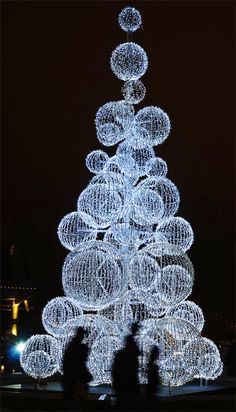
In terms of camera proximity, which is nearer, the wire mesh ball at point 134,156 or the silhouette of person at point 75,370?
the silhouette of person at point 75,370

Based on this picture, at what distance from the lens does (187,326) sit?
10836 mm

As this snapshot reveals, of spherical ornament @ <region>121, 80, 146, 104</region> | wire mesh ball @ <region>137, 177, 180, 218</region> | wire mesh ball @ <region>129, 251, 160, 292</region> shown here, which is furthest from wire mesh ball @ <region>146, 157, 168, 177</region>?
wire mesh ball @ <region>129, 251, 160, 292</region>

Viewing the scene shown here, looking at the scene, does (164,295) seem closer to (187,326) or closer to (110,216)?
(187,326)

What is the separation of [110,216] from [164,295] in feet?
4.48

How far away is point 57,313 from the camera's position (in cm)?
1167

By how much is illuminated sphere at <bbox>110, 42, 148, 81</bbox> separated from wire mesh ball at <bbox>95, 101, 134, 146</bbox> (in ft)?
1.60

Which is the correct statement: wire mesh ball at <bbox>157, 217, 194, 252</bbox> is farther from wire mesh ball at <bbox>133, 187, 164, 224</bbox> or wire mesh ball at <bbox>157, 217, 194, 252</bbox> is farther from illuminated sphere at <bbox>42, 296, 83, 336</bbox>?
Answer: illuminated sphere at <bbox>42, 296, 83, 336</bbox>

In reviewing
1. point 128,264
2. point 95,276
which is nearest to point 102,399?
point 95,276

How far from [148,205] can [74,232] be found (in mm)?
1188

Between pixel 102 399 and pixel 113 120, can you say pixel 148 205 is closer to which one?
pixel 113 120

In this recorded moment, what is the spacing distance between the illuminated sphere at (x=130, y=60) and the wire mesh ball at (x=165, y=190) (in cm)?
161

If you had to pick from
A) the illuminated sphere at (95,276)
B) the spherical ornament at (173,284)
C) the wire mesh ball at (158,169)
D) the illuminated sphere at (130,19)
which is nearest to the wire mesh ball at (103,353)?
the illuminated sphere at (95,276)

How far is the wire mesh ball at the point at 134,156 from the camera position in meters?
11.7

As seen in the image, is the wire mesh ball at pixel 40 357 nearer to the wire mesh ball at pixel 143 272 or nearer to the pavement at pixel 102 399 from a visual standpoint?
the pavement at pixel 102 399
